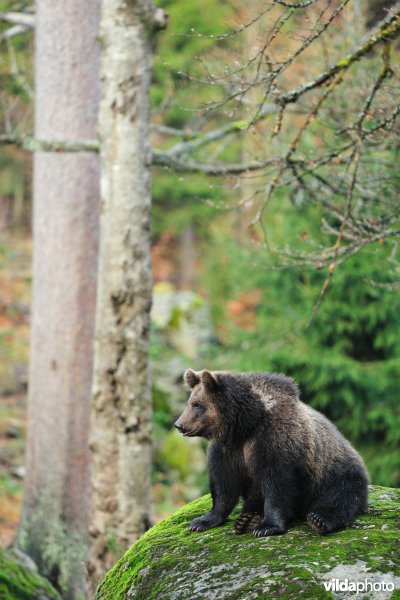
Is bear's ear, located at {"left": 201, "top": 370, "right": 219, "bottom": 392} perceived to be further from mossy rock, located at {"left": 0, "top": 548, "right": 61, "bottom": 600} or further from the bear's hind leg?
mossy rock, located at {"left": 0, "top": 548, "right": 61, "bottom": 600}

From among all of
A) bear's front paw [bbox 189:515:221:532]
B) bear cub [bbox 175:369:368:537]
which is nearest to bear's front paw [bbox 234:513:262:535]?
bear cub [bbox 175:369:368:537]

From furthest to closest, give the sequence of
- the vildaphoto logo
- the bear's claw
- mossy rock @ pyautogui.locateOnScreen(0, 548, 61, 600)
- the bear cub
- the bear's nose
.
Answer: mossy rock @ pyautogui.locateOnScreen(0, 548, 61, 600) < the bear's nose < the bear cub < the bear's claw < the vildaphoto logo

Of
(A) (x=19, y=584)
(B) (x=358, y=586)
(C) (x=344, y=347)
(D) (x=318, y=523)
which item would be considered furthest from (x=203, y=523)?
(C) (x=344, y=347)

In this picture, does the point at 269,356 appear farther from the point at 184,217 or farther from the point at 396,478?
the point at 184,217

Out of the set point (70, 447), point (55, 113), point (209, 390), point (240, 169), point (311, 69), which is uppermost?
point (311, 69)

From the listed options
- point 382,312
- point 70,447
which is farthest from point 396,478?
point 70,447

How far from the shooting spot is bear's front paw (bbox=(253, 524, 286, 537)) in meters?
3.87

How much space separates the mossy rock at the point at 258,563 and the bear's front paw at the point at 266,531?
0.04 metres

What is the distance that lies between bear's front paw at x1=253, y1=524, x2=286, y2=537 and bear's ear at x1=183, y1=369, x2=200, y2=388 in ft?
3.02

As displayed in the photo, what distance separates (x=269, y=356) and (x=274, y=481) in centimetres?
645

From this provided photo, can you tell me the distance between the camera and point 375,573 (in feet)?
10.9

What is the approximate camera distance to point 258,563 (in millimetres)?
3525

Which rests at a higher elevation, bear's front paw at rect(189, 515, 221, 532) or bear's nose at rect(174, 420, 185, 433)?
bear's nose at rect(174, 420, 185, 433)

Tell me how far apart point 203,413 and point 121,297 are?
2.76 metres
